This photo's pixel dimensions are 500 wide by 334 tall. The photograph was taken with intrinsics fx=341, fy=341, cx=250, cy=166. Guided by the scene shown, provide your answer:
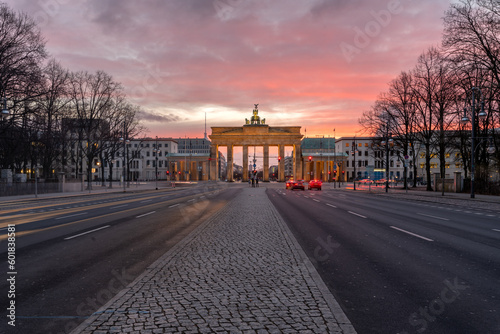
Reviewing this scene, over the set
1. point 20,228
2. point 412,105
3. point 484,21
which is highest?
point 484,21

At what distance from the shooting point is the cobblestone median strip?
396 centimetres

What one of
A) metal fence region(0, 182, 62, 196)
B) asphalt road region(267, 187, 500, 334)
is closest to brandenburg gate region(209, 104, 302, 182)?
metal fence region(0, 182, 62, 196)

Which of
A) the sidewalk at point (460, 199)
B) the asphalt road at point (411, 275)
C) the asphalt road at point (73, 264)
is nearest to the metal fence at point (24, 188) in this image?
the asphalt road at point (73, 264)

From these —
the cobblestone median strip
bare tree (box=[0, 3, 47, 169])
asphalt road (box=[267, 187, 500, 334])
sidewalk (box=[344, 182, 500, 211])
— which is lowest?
sidewalk (box=[344, 182, 500, 211])

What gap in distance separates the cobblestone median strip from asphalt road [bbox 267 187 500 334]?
49cm

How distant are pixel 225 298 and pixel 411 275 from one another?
363 cm

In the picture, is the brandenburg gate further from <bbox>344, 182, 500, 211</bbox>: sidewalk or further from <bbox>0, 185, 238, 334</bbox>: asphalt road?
<bbox>0, 185, 238, 334</bbox>: asphalt road

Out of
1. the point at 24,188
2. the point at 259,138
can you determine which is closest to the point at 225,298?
the point at 24,188

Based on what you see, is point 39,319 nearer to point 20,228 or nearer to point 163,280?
point 163,280

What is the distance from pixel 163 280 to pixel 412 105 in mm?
46853

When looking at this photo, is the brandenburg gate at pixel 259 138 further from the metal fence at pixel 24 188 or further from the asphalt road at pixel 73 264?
the asphalt road at pixel 73 264

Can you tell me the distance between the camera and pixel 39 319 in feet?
14.3

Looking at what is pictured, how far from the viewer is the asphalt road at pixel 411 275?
434 cm

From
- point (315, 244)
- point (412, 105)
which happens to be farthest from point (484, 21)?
point (315, 244)
